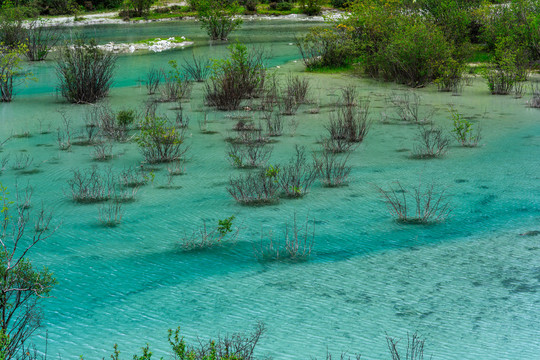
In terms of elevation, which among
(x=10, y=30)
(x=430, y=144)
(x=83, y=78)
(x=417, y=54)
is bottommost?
(x=430, y=144)

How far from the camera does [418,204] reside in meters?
6.47

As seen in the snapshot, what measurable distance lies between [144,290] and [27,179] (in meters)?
3.97

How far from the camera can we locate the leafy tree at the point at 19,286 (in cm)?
374

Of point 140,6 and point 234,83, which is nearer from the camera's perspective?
point 234,83

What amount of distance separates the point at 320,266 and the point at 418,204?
1.51 meters

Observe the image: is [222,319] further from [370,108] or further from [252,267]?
[370,108]

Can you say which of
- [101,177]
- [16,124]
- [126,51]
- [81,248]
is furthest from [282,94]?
[126,51]

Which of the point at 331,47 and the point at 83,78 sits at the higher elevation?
the point at 331,47

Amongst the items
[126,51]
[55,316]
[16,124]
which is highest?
[126,51]

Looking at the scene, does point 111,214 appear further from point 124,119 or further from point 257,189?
point 124,119

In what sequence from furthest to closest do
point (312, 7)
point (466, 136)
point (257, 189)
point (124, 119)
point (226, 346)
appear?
1. point (312, 7)
2. point (124, 119)
3. point (466, 136)
4. point (257, 189)
5. point (226, 346)

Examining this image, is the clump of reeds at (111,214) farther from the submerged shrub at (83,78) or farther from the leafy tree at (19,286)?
the submerged shrub at (83,78)

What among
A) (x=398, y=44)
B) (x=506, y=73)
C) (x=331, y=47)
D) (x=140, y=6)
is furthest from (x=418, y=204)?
(x=140, y=6)

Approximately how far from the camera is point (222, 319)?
4676 millimetres
